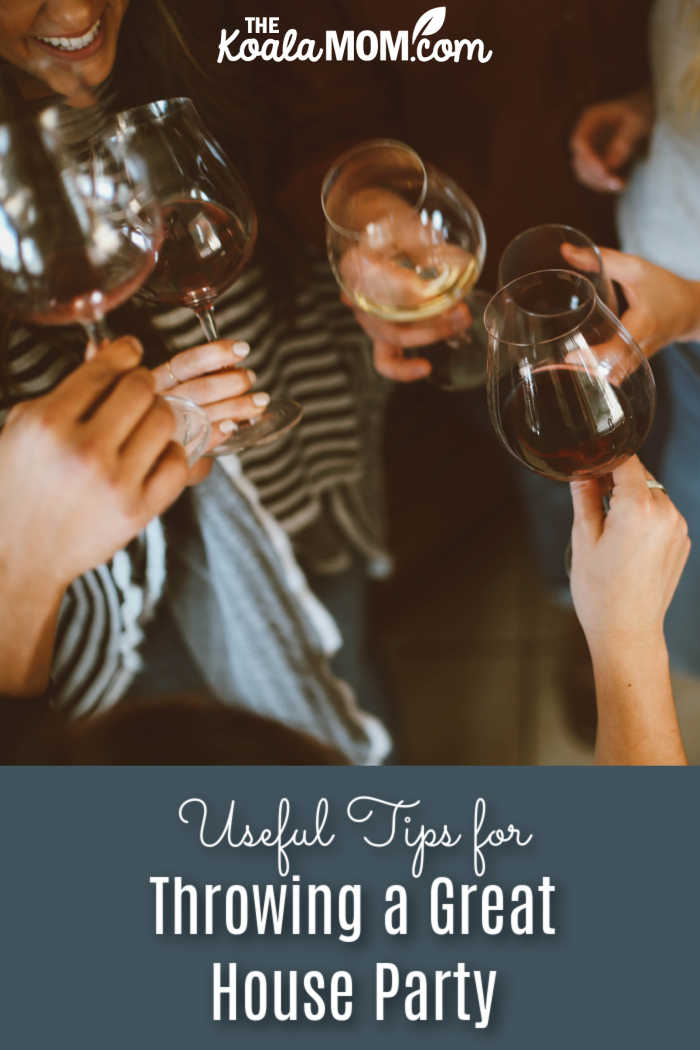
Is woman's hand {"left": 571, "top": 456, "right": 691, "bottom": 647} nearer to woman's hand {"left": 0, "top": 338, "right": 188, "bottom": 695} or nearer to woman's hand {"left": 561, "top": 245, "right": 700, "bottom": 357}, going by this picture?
woman's hand {"left": 561, "top": 245, "right": 700, "bottom": 357}

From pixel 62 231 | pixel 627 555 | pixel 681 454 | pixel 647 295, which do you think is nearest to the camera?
pixel 62 231

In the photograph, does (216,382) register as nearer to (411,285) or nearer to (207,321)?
(207,321)

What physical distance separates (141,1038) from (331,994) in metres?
0.17

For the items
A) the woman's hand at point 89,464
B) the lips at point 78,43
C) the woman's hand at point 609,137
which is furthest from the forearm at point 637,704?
the lips at point 78,43

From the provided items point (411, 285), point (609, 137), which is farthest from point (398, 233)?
point (609, 137)

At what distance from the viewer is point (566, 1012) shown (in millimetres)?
687

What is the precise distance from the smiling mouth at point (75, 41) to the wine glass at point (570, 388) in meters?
0.38

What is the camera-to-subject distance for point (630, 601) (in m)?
0.60

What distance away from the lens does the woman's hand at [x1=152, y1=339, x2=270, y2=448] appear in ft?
2.17

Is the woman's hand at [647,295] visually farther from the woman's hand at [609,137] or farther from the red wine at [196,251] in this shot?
the red wine at [196,251]

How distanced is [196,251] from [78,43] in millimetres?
208

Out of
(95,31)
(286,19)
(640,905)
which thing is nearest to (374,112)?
(286,19)

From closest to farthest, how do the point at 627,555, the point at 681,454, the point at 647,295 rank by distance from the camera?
1. the point at 627,555
2. the point at 647,295
3. the point at 681,454

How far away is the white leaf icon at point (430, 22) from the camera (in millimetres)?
715
